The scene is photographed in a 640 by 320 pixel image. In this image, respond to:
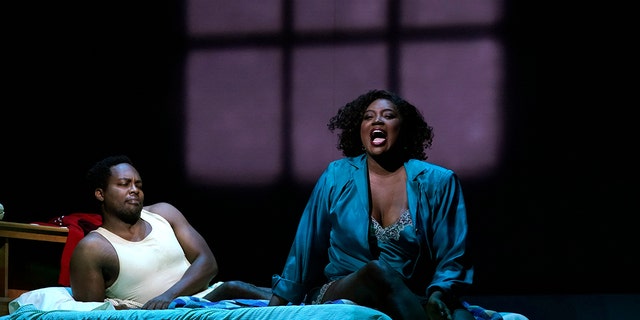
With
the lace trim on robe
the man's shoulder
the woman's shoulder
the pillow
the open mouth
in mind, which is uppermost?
the open mouth

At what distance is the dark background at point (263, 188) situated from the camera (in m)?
4.07

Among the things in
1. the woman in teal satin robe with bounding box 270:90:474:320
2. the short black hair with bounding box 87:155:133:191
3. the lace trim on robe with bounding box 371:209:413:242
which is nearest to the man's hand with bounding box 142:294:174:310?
the woman in teal satin robe with bounding box 270:90:474:320

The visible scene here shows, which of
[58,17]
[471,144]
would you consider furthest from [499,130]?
[58,17]

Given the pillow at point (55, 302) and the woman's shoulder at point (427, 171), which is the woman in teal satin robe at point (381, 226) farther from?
the pillow at point (55, 302)

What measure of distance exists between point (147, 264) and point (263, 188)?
0.83 metres

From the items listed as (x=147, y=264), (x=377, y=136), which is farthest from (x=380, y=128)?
(x=147, y=264)

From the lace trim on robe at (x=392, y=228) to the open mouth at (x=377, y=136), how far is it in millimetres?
278

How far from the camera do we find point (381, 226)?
10.7 feet

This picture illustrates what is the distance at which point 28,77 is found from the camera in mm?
4734

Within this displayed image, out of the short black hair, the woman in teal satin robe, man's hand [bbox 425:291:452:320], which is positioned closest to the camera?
man's hand [bbox 425:291:452:320]

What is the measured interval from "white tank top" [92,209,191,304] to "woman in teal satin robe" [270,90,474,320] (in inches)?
29.4

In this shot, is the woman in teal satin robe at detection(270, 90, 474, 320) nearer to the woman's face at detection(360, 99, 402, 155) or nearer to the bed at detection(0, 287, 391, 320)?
the woman's face at detection(360, 99, 402, 155)

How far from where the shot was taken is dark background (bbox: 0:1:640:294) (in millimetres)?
4070

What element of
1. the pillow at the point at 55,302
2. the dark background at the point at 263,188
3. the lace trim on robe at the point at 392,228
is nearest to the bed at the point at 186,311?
the pillow at the point at 55,302
